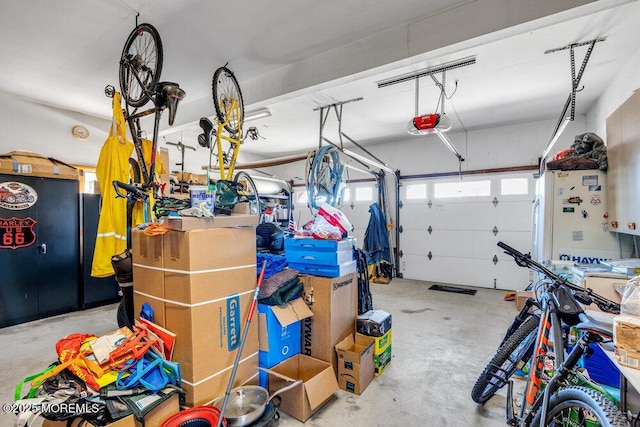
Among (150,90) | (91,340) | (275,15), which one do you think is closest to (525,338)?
(91,340)

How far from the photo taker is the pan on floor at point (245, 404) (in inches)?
63.0

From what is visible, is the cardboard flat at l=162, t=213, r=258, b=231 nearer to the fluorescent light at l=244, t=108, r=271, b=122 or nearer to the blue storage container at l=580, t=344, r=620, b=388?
the fluorescent light at l=244, t=108, r=271, b=122

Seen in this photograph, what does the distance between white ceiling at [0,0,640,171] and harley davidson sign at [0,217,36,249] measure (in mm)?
1713

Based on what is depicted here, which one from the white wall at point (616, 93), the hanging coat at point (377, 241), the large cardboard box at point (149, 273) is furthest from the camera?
the hanging coat at point (377, 241)

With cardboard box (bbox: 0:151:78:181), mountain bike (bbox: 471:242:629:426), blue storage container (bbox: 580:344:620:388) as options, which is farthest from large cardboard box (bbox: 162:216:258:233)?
cardboard box (bbox: 0:151:78:181)

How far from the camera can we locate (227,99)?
2988 mm

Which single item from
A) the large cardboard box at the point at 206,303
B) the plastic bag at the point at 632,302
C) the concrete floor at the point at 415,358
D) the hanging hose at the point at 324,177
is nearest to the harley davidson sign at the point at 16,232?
the concrete floor at the point at 415,358

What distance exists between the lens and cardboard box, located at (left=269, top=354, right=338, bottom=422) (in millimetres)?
1917

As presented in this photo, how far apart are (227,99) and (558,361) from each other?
10.5 feet

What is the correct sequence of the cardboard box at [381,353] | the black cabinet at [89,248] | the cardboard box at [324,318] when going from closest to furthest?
the cardboard box at [324,318]
the cardboard box at [381,353]
the black cabinet at [89,248]

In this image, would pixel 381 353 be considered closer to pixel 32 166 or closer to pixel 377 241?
pixel 377 241

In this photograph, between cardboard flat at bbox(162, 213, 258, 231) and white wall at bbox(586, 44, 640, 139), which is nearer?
cardboard flat at bbox(162, 213, 258, 231)

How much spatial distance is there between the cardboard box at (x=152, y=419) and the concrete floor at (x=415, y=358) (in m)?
0.77

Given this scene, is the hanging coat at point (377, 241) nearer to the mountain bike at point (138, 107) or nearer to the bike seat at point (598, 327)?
the mountain bike at point (138, 107)
